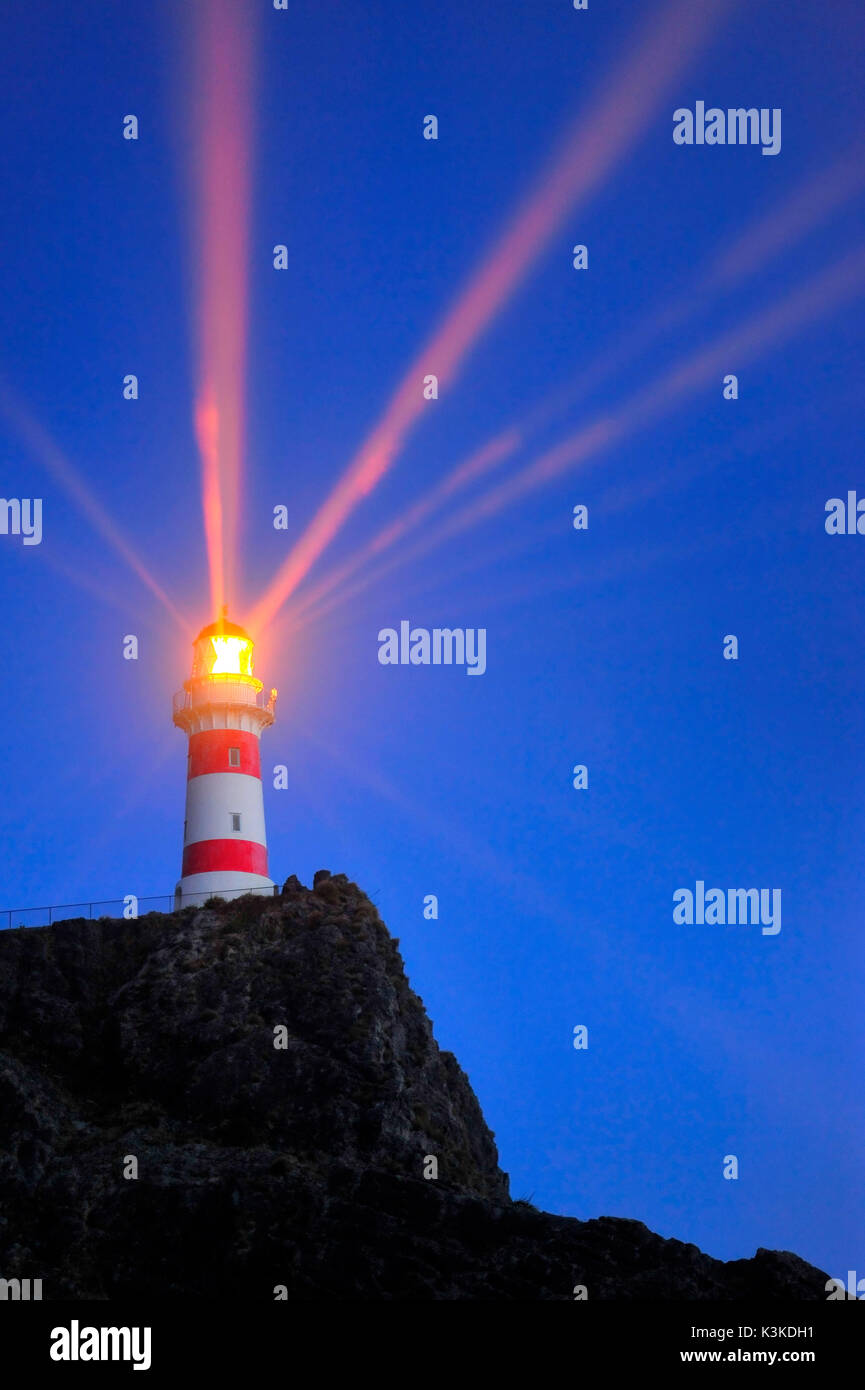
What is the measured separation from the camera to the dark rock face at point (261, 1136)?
48.6 meters

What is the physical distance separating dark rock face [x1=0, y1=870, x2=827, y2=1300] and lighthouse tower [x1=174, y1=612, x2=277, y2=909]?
533 centimetres

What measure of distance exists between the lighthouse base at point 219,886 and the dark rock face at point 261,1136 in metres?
4.18

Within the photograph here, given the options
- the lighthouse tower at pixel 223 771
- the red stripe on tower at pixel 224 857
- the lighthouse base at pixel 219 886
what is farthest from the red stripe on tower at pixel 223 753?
the lighthouse base at pixel 219 886

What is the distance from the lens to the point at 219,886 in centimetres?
6762

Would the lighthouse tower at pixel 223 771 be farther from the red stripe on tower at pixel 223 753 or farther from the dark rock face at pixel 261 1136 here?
the dark rock face at pixel 261 1136

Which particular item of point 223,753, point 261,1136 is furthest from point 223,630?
point 261,1136

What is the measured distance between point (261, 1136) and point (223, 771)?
2115cm

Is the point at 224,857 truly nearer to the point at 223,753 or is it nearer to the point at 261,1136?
the point at 223,753
